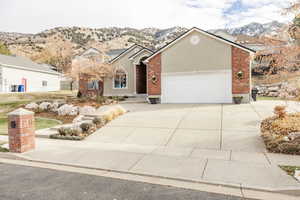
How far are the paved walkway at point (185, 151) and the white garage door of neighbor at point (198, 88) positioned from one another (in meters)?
4.86

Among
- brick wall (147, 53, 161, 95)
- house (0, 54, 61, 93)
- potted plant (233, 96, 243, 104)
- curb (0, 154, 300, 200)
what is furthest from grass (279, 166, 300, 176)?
house (0, 54, 61, 93)

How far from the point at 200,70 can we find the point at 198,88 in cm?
150

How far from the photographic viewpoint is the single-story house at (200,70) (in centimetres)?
1541

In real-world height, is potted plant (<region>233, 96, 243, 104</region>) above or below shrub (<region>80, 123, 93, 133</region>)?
above

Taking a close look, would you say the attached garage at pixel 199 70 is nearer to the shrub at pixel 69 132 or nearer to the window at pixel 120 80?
the window at pixel 120 80

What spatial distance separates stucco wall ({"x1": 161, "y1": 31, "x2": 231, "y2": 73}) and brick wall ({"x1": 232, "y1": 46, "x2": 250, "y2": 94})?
0.45 meters

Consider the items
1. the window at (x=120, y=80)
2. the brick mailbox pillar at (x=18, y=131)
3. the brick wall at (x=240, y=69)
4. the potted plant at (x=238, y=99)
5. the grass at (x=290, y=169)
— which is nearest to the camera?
the grass at (x=290, y=169)

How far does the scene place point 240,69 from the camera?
1531 cm

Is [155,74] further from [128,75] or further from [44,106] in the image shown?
[44,106]

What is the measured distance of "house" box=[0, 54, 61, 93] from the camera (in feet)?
89.0

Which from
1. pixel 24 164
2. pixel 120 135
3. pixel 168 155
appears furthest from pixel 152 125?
pixel 24 164

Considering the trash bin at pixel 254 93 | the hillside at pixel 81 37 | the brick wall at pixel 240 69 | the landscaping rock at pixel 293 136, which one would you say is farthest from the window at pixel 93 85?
the hillside at pixel 81 37

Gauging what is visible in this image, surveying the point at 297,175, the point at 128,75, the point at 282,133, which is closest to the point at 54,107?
the point at 128,75

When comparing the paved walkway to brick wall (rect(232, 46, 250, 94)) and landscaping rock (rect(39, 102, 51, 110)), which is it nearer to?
brick wall (rect(232, 46, 250, 94))
